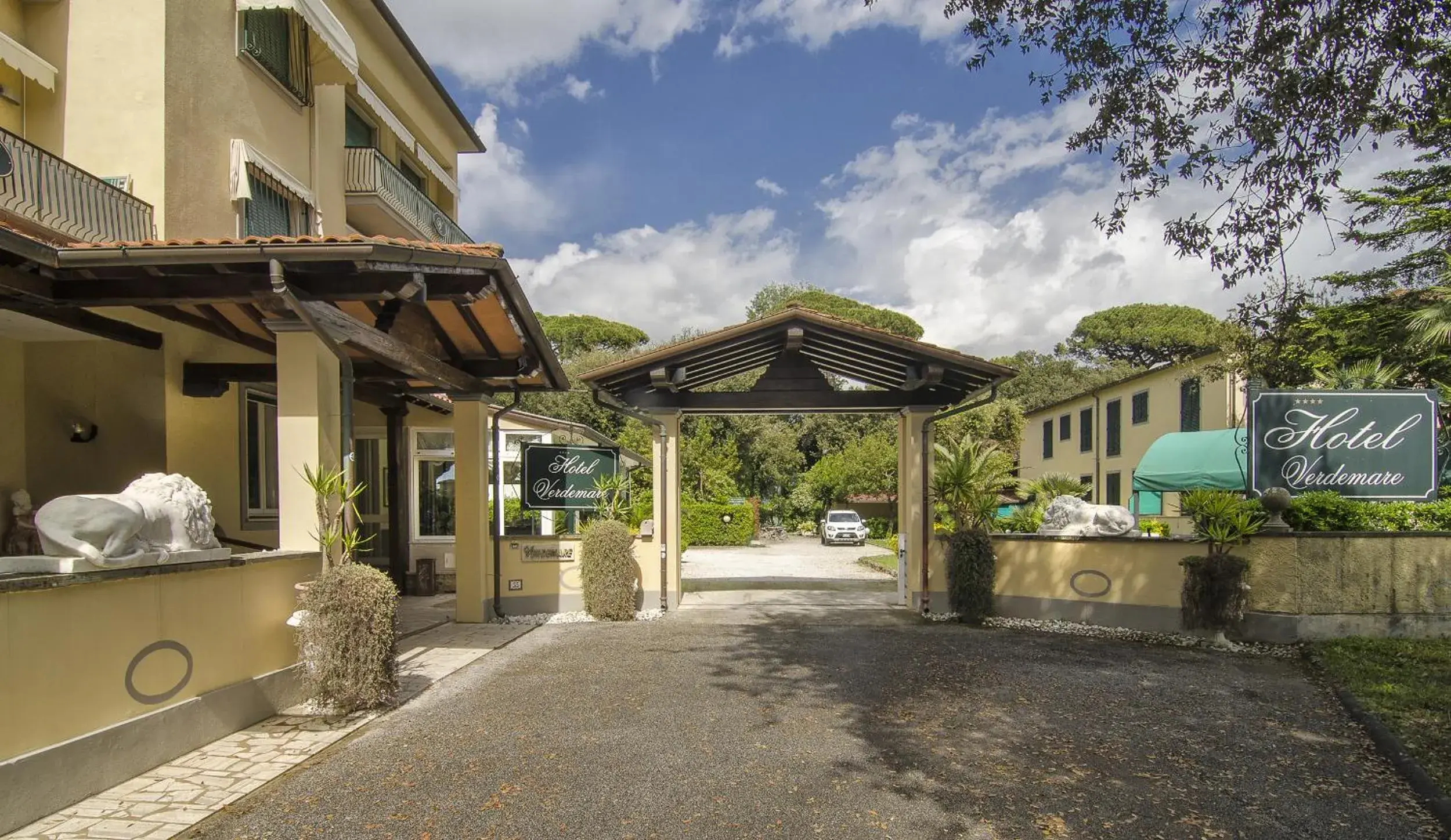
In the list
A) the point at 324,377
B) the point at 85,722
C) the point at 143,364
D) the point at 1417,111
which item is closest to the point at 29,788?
the point at 85,722

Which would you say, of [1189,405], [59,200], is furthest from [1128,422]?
[59,200]

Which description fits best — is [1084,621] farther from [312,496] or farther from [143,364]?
[143,364]

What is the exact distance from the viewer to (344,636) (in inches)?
247

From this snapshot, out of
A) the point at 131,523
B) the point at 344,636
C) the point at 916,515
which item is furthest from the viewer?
the point at 916,515

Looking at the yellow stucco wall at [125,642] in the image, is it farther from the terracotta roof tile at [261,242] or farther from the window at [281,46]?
the window at [281,46]

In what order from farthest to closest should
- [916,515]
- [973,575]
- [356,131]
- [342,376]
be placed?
[356,131]
[916,515]
[973,575]
[342,376]

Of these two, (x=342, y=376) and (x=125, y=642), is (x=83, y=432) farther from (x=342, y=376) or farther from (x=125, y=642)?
(x=125, y=642)

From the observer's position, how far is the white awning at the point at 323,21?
1033 cm

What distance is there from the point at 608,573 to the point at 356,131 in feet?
29.0

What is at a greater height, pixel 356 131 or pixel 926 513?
pixel 356 131

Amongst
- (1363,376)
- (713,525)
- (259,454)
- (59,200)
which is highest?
(59,200)

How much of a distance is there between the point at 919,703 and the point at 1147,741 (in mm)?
1657

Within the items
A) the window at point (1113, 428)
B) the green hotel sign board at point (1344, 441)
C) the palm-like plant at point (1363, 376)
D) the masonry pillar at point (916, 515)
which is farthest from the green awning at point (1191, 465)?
the window at point (1113, 428)

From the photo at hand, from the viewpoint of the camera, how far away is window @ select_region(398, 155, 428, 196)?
16094mm
